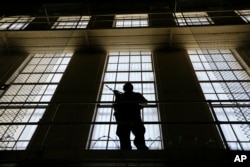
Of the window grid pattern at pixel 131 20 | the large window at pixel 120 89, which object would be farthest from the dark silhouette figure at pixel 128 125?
the window grid pattern at pixel 131 20

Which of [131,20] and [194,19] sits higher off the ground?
[131,20]

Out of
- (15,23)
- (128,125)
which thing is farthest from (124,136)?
(15,23)

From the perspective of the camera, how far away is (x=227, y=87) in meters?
6.73

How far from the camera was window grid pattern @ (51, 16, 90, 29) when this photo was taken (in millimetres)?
9867

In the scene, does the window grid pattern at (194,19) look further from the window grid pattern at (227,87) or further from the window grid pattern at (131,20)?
the window grid pattern at (227,87)

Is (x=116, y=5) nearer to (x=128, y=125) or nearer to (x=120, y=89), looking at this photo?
(x=120, y=89)

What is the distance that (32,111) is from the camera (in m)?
6.52

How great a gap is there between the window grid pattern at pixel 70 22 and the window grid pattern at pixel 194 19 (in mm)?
3547

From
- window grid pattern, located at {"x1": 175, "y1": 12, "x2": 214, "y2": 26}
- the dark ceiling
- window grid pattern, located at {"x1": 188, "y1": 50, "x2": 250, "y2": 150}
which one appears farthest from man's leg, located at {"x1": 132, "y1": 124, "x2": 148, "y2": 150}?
the dark ceiling

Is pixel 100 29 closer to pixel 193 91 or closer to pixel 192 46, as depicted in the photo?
pixel 192 46

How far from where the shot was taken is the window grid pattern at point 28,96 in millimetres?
5672

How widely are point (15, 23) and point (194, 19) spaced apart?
22.8ft

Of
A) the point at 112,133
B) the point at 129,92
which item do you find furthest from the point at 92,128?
the point at 129,92

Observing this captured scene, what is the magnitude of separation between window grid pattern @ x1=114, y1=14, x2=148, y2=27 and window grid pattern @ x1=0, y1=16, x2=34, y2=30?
3518 millimetres
